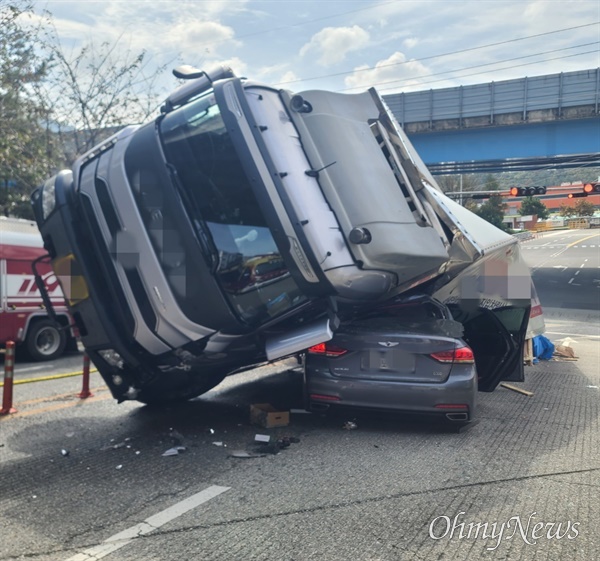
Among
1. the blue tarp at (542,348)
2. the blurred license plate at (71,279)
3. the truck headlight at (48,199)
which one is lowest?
the blue tarp at (542,348)

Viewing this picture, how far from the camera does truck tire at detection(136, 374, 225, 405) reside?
629 centimetres

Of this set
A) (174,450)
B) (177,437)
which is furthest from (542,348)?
(174,450)

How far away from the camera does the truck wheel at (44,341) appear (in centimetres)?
1203

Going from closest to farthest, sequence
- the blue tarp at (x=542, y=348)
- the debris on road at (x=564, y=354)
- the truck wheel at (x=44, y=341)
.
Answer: the blue tarp at (x=542, y=348) < the debris on road at (x=564, y=354) < the truck wheel at (x=44, y=341)

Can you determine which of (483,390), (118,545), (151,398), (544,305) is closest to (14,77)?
(151,398)

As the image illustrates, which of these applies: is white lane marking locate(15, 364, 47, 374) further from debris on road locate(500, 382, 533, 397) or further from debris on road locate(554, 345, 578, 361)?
debris on road locate(554, 345, 578, 361)

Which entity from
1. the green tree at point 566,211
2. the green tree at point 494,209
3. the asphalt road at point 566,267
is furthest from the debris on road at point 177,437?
the green tree at point 566,211

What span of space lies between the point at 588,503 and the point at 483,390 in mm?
3399

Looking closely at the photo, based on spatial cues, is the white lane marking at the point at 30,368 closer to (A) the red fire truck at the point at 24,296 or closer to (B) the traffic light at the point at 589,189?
(A) the red fire truck at the point at 24,296

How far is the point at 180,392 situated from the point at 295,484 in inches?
101

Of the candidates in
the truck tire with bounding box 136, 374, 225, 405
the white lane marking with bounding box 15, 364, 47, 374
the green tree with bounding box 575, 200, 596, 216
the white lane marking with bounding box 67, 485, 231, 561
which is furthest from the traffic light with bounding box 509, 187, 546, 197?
the white lane marking with bounding box 67, 485, 231, 561

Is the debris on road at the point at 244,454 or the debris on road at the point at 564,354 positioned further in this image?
the debris on road at the point at 564,354

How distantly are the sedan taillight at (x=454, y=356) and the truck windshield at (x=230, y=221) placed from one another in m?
1.59

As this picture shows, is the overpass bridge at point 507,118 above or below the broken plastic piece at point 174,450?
above
